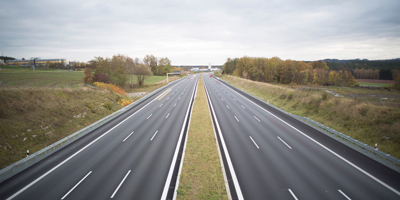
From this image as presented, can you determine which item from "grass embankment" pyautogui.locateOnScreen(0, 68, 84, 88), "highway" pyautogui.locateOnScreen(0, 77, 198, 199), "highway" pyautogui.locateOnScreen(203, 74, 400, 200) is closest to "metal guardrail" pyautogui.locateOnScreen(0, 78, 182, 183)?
"highway" pyautogui.locateOnScreen(0, 77, 198, 199)

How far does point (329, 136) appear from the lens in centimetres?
1664

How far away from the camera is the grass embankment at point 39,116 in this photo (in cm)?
1405

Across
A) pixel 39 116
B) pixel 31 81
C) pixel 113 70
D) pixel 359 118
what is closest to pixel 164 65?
pixel 113 70

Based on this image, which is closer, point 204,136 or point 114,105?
point 204,136

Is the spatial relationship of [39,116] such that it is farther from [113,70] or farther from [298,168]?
[113,70]

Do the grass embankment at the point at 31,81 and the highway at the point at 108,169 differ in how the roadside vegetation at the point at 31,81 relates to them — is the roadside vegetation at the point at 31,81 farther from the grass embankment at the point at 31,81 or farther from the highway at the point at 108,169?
the highway at the point at 108,169

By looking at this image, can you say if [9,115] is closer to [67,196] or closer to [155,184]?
[67,196]

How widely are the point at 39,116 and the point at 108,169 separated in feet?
43.3

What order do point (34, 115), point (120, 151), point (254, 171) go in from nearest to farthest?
point (254, 171) < point (120, 151) < point (34, 115)

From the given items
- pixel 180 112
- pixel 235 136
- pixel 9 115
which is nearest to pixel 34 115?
pixel 9 115

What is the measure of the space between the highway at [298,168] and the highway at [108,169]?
4.24 metres

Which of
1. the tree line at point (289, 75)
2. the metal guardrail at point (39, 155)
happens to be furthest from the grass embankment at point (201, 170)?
the tree line at point (289, 75)

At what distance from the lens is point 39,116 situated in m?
18.5

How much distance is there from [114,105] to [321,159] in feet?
94.6
